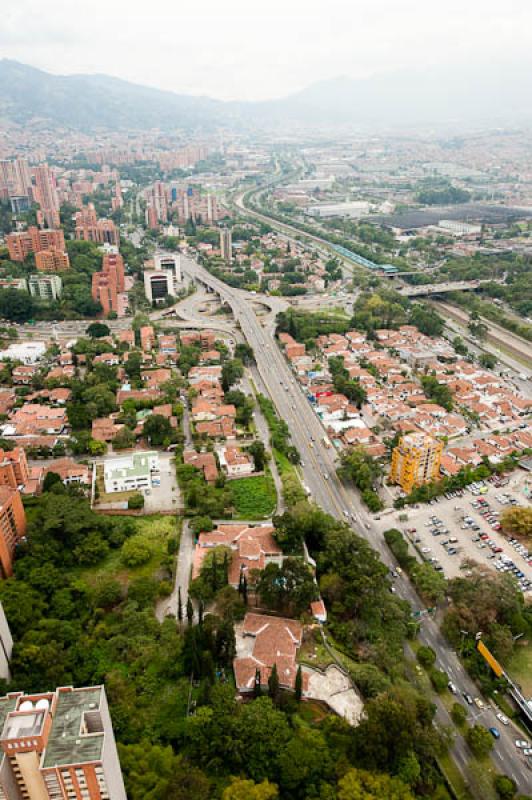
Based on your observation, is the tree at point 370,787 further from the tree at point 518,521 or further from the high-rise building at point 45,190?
the high-rise building at point 45,190

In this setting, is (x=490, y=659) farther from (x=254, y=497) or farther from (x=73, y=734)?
(x=73, y=734)

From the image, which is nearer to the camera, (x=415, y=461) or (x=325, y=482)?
(x=415, y=461)

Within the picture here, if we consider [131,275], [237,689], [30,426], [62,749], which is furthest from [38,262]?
[62,749]

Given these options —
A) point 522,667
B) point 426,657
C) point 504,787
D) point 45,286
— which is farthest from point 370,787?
point 45,286

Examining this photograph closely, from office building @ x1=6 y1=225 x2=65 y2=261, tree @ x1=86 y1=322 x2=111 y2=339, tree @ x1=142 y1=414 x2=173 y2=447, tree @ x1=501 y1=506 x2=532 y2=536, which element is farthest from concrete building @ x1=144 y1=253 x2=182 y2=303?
tree @ x1=501 y1=506 x2=532 y2=536

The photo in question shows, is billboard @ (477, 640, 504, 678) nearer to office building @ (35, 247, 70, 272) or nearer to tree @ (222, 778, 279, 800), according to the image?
tree @ (222, 778, 279, 800)

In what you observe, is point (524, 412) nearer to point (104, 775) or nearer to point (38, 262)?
point (104, 775)

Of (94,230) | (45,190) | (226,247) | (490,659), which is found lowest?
(490,659)
